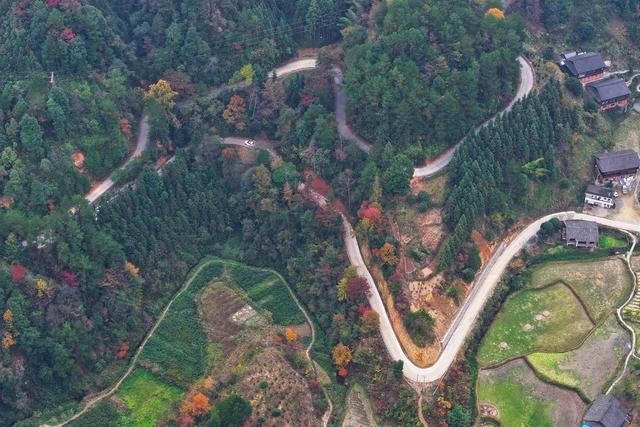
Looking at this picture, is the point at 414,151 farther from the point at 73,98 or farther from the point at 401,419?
the point at 73,98

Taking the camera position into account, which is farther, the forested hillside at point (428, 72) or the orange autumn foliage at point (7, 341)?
the forested hillside at point (428, 72)

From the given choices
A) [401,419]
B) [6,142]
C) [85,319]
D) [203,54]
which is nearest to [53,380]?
[85,319]

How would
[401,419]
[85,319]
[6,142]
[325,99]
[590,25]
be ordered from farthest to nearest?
[590,25], [325,99], [6,142], [85,319], [401,419]

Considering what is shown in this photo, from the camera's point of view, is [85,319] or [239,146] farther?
[239,146]

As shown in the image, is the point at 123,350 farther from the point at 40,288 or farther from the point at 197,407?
the point at 197,407

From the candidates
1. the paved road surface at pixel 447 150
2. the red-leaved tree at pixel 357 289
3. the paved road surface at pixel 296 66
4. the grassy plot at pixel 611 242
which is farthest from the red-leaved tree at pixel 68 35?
the grassy plot at pixel 611 242

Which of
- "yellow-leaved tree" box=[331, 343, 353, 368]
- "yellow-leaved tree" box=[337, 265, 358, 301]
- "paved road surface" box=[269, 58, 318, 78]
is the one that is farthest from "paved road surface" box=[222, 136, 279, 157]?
"yellow-leaved tree" box=[331, 343, 353, 368]

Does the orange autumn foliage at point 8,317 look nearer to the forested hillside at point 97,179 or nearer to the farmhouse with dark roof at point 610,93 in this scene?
the forested hillside at point 97,179
